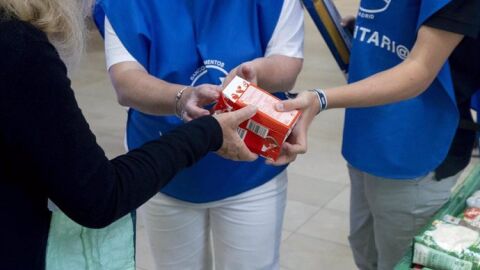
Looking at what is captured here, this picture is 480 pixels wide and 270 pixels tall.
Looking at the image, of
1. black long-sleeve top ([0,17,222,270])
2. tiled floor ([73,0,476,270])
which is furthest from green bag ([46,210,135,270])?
tiled floor ([73,0,476,270])

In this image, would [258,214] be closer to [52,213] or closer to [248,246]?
[248,246]

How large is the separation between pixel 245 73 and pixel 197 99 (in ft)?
0.38

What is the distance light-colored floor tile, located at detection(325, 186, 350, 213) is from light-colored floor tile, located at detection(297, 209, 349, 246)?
0.13ft

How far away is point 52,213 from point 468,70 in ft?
3.04

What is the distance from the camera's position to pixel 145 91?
4.49ft

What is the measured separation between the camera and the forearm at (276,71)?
137cm

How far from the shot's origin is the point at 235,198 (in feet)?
4.86

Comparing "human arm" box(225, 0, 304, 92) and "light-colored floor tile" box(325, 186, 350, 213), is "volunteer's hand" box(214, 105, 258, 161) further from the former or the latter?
"light-colored floor tile" box(325, 186, 350, 213)

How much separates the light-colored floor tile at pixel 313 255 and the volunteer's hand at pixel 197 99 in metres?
1.49

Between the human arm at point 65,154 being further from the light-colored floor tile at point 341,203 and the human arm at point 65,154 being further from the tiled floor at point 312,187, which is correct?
the light-colored floor tile at point 341,203

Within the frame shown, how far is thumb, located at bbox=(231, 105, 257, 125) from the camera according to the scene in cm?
122

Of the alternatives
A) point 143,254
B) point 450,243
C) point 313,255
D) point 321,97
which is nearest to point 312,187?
point 313,255

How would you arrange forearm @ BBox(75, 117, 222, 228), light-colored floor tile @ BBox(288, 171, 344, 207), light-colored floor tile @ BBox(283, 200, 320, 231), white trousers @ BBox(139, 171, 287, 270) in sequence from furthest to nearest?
light-colored floor tile @ BBox(288, 171, 344, 207) → light-colored floor tile @ BBox(283, 200, 320, 231) → white trousers @ BBox(139, 171, 287, 270) → forearm @ BBox(75, 117, 222, 228)

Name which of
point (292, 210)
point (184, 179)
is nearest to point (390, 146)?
point (184, 179)
